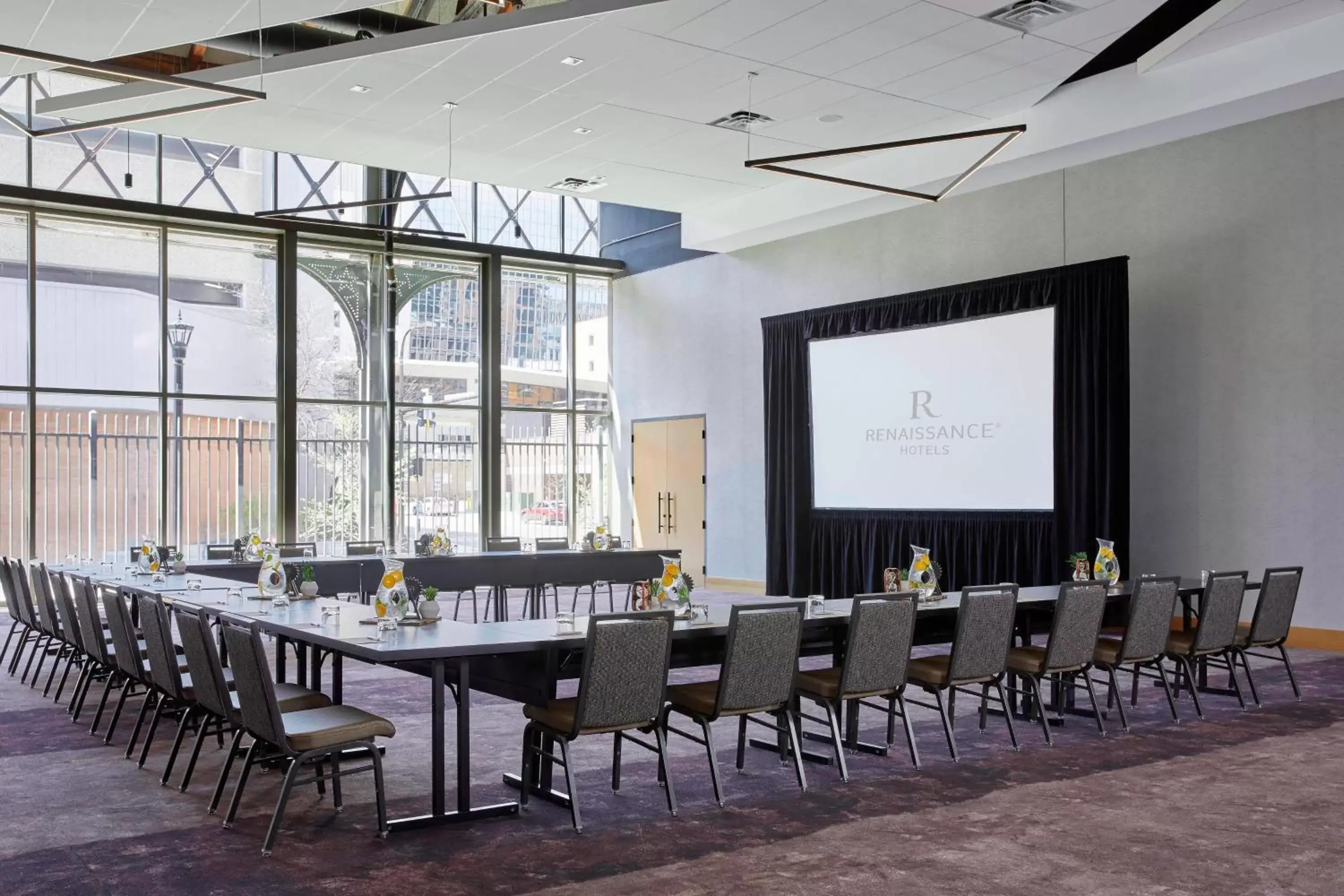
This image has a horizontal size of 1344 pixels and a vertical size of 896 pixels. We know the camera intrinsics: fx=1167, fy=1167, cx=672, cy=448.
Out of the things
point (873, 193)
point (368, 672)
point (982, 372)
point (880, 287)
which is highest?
point (873, 193)

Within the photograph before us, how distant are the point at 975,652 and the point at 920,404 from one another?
634 cm

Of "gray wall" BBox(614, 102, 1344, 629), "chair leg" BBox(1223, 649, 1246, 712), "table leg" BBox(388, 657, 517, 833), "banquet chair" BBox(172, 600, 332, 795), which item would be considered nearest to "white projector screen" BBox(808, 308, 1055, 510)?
"gray wall" BBox(614, 102, 1344, 629)

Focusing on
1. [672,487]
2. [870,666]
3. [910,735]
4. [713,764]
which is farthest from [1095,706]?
[672,487]

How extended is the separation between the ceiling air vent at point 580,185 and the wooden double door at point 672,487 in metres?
3.72

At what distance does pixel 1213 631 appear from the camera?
6.92 metres

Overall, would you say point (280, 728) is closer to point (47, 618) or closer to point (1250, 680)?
point (47, 618)

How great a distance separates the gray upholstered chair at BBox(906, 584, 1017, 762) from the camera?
18.7ft

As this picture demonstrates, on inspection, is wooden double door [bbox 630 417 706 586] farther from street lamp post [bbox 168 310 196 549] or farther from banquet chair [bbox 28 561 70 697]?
banquet chair [bbox 28 561 70 697]

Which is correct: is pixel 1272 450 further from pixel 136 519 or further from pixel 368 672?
pixel 136 519

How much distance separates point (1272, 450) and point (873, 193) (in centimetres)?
469

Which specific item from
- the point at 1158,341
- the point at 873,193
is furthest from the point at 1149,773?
the point at 873,193

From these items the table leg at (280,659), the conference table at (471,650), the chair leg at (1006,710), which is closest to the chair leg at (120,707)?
the conference table at (471,650)

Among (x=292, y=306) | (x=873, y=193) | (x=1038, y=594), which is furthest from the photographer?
(x=292, y=306)

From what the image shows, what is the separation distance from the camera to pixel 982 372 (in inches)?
443
